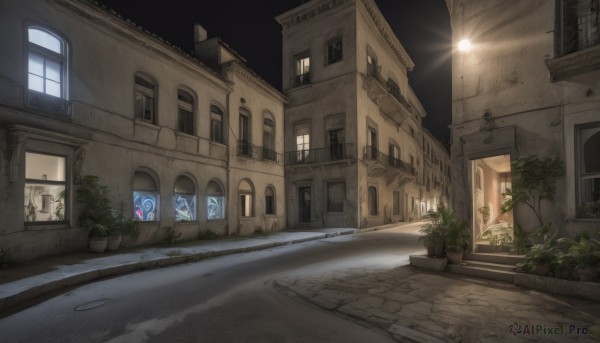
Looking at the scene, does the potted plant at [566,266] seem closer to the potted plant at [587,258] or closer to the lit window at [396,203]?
the potted plant at [587,258]

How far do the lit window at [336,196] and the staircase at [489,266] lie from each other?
46.4 feet

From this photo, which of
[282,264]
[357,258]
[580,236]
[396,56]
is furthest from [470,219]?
[396,56]

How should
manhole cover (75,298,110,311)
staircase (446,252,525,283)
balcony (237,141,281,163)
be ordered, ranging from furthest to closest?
balcony (237,141,281,163), staircase (446,252,525,283), manhole cover (75,298,110,311)

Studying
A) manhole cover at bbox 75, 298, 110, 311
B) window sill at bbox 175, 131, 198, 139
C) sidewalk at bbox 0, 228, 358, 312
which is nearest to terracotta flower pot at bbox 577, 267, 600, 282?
manhole cover at bbox 75, 298, 110, 311

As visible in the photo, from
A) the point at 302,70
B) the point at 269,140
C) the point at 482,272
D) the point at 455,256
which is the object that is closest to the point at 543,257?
the point at 482,272

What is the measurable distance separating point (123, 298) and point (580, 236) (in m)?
9.04

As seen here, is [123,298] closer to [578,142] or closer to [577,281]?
[577,281]

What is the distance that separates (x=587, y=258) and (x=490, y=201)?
684cm

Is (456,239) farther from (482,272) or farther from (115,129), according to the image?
(115,129)

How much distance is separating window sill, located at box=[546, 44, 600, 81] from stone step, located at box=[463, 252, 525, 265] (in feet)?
13.4

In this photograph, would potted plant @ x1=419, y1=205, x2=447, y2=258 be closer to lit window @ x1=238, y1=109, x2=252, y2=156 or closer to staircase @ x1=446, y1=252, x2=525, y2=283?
staircase @ x1=446, y1=252, x2=525, y2=283

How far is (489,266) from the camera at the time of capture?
7.74 meters

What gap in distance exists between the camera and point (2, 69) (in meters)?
8.97

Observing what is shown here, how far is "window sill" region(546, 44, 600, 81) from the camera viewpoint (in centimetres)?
647
